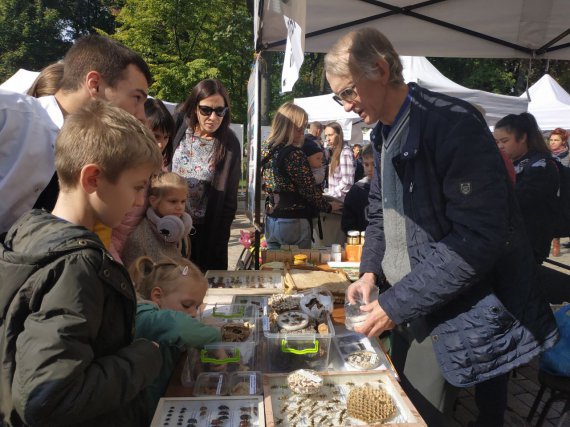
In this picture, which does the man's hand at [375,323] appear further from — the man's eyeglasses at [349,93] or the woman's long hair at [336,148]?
the woman's long hair at [336,148]

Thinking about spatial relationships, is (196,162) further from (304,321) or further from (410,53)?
(410,53)

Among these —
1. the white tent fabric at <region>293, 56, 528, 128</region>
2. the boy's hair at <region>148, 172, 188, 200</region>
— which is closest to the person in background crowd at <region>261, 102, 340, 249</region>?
the boy's hair at <region>148, 172, 188, 200</region>

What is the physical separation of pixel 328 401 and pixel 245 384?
0.28 metres

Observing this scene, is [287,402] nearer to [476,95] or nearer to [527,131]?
[527,131]

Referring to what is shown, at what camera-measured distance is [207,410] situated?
1.31 meters

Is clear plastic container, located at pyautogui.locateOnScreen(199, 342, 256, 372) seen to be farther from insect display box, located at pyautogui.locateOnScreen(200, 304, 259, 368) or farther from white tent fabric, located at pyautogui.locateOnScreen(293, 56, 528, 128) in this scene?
white tent fabric, located at pyautogui.locateOnScreen(293, 56, 528, 128)

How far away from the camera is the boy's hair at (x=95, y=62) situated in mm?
1656

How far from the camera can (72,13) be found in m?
26.2

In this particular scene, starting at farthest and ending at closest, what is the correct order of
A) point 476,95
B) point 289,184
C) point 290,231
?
1. point 476,95
2. point 290,231
3. point 289,184

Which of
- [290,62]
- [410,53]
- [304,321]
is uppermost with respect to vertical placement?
[410,53]

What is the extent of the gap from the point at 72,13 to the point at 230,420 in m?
31.0

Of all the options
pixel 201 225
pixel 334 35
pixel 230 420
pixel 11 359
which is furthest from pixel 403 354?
pixel 334 35

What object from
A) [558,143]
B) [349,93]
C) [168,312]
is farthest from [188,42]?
[168,312]

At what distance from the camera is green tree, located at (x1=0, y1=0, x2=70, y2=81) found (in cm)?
2412
